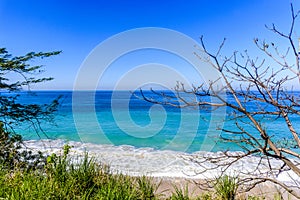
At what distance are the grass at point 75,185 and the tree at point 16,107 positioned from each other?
780mm

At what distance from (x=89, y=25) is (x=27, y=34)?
15.9 feet

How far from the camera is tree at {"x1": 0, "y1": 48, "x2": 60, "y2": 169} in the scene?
14.0ft

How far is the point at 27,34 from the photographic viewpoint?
8.52 metres

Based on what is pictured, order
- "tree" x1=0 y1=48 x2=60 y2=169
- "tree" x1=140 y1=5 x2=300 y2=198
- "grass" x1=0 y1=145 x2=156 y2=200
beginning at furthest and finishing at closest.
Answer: "tree" x1=0 y1=48 x2=60 y2=169 → "grass" x1=0 y1=145 x2=156 y2=200 → "tree" x1=140 y1=5 x2=300 y2=198

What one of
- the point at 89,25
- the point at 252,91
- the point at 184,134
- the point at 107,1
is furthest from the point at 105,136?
the point at 252,91

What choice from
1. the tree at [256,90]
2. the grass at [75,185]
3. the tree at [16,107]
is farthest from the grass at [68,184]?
the tree at [256,90]

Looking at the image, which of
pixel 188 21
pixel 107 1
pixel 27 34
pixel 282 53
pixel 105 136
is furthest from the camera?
pixel 105 136

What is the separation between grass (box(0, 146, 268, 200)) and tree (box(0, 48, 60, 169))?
0.78 m

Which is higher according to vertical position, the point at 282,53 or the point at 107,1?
the point at 107,1

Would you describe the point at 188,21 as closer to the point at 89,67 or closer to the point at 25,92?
the point at 89,67

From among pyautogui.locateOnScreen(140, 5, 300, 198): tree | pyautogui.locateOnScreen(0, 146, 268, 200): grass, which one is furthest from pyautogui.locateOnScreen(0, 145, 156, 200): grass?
pyautogui.locateOnScreen(140, 5, 300, 198): tree

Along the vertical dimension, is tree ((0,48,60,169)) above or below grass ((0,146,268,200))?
above

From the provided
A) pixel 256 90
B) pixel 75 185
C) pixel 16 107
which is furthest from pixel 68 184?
pixel 256 90

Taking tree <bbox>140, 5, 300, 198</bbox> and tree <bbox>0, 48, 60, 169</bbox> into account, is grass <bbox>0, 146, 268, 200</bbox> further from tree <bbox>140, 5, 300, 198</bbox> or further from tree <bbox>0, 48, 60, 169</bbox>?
tree <bbox>140, 5, 300, 198</bbox>
